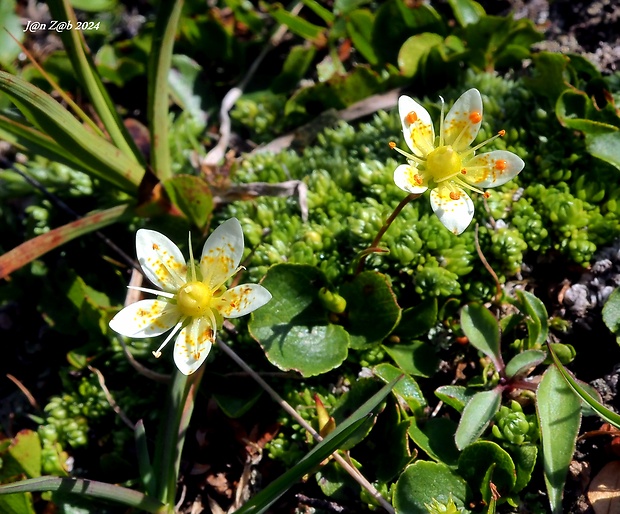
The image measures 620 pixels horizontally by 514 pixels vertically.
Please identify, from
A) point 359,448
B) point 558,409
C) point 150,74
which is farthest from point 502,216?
point 150,74

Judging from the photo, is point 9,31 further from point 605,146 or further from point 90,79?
point 605,146

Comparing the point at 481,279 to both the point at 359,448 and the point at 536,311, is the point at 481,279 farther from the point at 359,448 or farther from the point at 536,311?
the point at 359,448

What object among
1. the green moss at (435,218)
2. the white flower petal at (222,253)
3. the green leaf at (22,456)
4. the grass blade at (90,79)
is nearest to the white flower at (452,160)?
the green moss at (435,218)

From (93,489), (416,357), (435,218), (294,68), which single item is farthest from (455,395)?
(294,68)

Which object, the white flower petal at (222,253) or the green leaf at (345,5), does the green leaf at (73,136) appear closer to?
the white flower petal at (222,253)

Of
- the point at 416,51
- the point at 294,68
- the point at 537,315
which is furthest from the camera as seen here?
the point at 294,68

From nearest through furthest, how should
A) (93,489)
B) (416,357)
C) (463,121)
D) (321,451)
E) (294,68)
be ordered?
(321,451) < (93,489) < (463,121) < (416,357) < (294,68)
